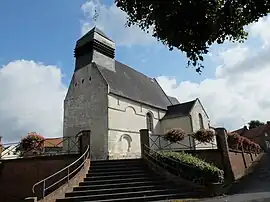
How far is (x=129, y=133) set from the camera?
21.5 meters

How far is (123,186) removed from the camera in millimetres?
11203

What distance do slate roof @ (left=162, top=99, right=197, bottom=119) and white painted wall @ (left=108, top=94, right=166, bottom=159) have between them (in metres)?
3.26

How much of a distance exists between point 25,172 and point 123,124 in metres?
8.92

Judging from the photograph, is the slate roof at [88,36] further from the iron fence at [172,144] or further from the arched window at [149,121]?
the iron fence at [172,144]

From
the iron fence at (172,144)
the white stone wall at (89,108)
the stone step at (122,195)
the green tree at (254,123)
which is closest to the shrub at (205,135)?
the iron fence at (172,144)

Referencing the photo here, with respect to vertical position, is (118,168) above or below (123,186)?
above

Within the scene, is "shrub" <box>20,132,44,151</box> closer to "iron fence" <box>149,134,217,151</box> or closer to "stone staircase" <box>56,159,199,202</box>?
"stone staircase" <box>56,159,199,202</box>

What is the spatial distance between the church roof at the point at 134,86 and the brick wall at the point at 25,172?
859 centimetres

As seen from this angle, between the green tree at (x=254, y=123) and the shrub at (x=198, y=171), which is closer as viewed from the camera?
the shrub at (x=198, y=171)

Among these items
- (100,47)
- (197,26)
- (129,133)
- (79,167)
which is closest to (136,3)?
(197,26)

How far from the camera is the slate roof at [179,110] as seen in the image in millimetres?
24761

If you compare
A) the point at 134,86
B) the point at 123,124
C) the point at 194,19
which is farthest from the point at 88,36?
the point at 194,19

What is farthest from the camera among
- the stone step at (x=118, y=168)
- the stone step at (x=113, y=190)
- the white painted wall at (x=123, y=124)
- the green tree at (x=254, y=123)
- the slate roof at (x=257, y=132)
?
the green tree at (x=254, y=123)

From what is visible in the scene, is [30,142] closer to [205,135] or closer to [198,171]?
[198,171]
